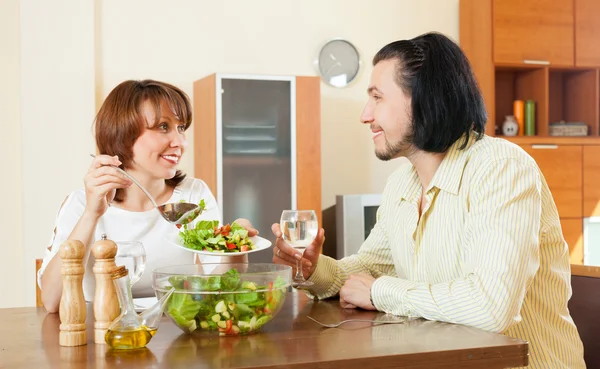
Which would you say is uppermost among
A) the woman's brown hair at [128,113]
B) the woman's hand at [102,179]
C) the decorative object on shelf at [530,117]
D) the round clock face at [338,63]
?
the round clock face at [338,63]

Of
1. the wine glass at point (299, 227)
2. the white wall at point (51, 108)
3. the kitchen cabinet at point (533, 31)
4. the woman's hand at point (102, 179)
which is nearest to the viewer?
the wine glass at point (299, 227)

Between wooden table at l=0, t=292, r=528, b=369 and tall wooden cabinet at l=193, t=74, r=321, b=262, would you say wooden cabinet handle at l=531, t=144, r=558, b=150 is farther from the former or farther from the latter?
wooden table at l=0, t=292, r=528, b=369

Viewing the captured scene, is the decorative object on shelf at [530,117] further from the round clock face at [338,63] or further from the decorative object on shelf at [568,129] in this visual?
the round clock face at [338,63]

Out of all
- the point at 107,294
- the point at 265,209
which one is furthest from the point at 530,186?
the point at 265,209

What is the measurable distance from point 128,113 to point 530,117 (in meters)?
3.47

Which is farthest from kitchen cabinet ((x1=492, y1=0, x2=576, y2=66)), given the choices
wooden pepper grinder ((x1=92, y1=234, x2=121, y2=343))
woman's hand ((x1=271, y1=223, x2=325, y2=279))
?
wooden pepper grinder ((x1=92, y1=234, x2=121, y2=343))

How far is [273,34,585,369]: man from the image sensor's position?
5.39 ft

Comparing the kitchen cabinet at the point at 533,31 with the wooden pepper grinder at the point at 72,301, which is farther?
the kitchen cabinet at the point at 533,31

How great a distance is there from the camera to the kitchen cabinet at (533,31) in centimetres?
500

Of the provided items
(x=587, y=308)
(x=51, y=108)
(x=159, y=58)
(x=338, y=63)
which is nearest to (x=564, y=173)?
(x=338, y=63)

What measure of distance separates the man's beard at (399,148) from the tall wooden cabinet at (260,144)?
2387 millimetres

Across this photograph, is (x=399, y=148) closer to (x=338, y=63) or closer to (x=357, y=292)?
(x=357, y=292)

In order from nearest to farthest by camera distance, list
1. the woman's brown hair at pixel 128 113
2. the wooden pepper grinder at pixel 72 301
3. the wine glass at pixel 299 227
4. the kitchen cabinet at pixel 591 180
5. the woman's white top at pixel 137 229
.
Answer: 1. the wooden pepper grinder at pixel 72 301
2. the wine glass at pixel 299 227
3. the woman's white top at pixel 137 229
4. the woman's brown hair at pixel 128 113
5. the kitchen cabinet at pixel 591 180

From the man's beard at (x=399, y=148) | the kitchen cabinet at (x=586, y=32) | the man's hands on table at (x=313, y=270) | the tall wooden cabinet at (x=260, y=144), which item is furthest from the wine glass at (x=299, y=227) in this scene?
the kitchen cabinet at (x=586, y=32)
